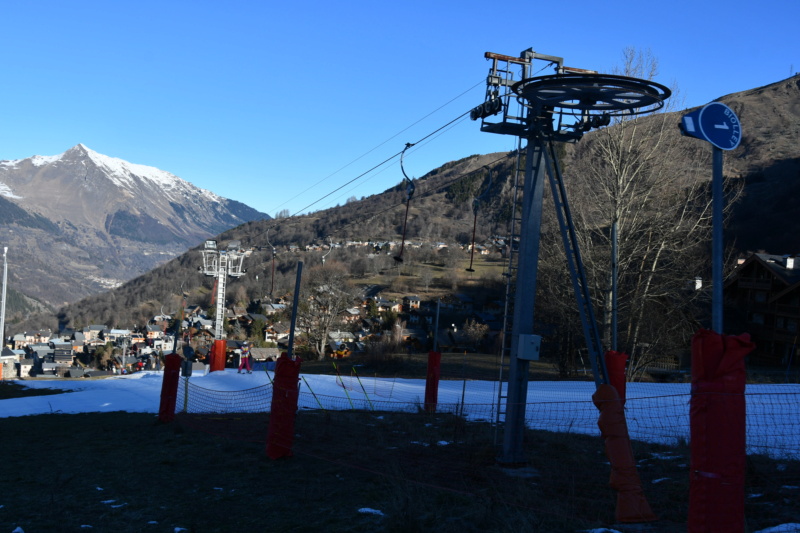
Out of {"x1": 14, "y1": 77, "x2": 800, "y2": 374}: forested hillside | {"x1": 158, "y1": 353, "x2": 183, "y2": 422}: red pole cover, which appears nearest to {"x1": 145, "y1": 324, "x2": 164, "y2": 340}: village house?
{"x1": 14, "y1": 77, "x2": 800, "y2": 374}: forested hillside

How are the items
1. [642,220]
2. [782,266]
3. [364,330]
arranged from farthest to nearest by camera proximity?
[364,330] → [782,266] → [642,220]

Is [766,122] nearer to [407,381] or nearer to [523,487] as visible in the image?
[407,381]

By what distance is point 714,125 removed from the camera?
4348 mm

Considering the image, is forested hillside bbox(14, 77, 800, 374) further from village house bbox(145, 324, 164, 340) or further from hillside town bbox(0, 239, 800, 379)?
village house bbox(145, 324, 164, 340)

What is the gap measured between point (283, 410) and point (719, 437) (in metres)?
6.28

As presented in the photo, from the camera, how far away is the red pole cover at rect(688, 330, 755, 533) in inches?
165

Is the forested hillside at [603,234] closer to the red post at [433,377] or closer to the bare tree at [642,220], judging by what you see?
the bare tree at [642,220]

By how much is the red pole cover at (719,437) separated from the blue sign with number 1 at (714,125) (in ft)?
4.23

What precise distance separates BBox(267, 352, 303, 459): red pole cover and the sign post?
20.3 ft

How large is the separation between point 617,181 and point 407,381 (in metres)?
9.40

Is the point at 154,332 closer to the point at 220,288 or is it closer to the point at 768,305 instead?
the point at 220,288

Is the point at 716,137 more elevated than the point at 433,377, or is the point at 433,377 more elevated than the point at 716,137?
the point at 716,137

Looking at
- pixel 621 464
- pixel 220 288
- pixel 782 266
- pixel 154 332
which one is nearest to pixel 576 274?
pixel 621 464

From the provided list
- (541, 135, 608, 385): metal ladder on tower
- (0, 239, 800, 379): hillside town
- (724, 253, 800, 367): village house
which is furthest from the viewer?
(0, 239, 800, 379): hillside town
